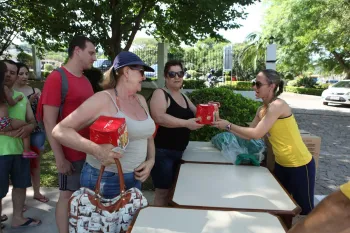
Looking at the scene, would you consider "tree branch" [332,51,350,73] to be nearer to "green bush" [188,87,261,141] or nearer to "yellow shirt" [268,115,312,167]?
"green bush" [188,87,261,141]

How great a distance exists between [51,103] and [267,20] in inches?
837

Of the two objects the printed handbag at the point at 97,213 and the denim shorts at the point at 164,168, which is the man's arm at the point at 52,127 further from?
the denim shorts at the point at 164,168

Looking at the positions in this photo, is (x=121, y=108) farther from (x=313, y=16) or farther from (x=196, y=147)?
(x=313, y=16)

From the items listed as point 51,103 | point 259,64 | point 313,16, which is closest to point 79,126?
point 51,103

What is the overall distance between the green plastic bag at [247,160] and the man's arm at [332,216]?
182 cm

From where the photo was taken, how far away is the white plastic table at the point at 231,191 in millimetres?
1876

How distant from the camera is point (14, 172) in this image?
111 inches

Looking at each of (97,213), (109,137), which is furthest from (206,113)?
(97,213)

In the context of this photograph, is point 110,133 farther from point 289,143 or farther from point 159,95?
point 289,143

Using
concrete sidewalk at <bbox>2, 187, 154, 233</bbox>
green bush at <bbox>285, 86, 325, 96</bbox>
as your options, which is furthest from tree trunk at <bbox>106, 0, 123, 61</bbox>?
green bush at <bbox>285, 86, 325, 96</bbox>

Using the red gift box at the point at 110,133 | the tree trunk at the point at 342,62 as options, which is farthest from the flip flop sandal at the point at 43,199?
the tree trunk at the point at 342,62

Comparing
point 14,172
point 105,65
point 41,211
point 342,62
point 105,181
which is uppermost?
point 342,62

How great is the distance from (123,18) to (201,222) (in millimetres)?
7875

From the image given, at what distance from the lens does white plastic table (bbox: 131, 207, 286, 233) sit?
1547 mm
